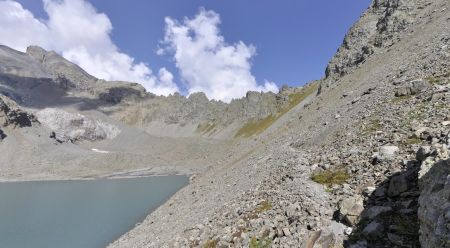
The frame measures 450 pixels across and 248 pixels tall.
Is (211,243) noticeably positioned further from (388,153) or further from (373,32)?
(373,32)

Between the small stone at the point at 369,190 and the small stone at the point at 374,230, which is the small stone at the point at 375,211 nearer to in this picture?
the small stone at the point at 374,230

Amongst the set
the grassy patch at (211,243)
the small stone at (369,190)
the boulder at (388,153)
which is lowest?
the grassy patch at (211,243)

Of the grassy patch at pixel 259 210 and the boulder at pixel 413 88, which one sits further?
the boulder at pixel 413 88

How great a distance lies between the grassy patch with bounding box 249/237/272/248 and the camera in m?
21.5

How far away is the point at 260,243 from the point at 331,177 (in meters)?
6.55

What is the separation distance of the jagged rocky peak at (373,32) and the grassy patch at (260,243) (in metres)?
55.3

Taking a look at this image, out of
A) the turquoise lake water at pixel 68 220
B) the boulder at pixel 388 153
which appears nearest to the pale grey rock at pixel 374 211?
the boulder at pixel 388 153

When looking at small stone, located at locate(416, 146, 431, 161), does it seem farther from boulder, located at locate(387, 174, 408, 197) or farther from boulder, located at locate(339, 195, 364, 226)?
boulder, located at locate(339, 195, 364, 226)

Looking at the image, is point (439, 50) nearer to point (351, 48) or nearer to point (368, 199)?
point (368, 199)

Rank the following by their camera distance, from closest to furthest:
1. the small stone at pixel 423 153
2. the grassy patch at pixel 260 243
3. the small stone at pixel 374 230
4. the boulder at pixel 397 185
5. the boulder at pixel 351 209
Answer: the small stone at pixel 374 230 → the small stone at pixel 423 153 → the boulder at pixel 397 185 → the boulder at pixel 351 209 → the grassy patch at pixel 260 243

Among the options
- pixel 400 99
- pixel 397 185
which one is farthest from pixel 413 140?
pixel 400 99

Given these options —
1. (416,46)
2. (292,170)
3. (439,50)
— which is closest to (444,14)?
(416,46)

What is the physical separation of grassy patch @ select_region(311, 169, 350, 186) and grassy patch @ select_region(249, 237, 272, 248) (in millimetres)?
5428

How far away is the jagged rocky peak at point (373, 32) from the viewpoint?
71.7 m
